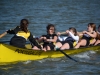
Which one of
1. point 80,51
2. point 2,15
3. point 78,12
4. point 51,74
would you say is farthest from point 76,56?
point 78,12

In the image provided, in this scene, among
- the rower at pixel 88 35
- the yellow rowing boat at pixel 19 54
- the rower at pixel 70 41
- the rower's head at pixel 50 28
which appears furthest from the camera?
the rower at pixel 88 35

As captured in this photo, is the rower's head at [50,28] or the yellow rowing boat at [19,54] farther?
the rower's head at [50,28]

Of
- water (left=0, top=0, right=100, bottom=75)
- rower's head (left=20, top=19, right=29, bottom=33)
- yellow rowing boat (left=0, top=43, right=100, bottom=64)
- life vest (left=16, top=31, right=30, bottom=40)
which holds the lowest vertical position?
water (left=0, top=0, right=100, bottom=75)

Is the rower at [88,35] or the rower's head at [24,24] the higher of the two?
the rower's head at [24,24]

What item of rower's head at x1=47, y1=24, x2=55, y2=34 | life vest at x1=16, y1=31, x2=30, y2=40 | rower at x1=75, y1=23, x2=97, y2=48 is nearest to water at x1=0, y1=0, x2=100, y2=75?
rower at x1=75, y1=23, x2=97, y2=48

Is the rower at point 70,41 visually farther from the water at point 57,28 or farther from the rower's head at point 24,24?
the rower's head at point 24,24

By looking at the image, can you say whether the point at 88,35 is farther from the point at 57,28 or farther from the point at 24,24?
the point at 57,28

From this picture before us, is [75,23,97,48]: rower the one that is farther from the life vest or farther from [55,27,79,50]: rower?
the life vest

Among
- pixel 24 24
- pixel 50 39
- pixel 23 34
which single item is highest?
pixel 24 24

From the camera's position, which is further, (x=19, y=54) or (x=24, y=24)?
(x=19, y=54)

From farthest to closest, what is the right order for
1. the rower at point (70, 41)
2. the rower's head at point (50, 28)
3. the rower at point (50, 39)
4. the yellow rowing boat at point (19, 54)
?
the rower at point (70, 41)
the rower at point (50, 39)
the rower's head at point (50, 28)
the yellow rowing boat at point (19, 54)

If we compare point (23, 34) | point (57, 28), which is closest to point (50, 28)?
point (23, 34)

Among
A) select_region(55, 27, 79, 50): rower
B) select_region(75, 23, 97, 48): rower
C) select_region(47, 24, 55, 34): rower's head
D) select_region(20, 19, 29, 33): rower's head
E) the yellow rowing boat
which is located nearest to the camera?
the yellow rowing boat

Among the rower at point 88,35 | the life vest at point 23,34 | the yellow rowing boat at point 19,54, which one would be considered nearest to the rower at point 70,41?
the rower at point 88,35
